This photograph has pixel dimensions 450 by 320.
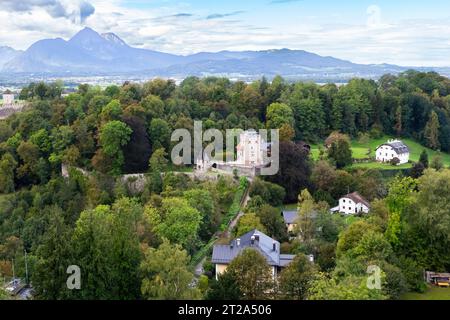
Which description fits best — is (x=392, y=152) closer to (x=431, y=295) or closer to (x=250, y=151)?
(x=250, y=151)

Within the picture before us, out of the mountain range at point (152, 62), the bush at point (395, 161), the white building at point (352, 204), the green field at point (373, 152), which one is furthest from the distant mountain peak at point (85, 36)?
the white building at point (352, 204)

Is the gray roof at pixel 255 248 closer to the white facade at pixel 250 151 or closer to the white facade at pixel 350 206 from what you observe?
the white facade at pixel 350 206

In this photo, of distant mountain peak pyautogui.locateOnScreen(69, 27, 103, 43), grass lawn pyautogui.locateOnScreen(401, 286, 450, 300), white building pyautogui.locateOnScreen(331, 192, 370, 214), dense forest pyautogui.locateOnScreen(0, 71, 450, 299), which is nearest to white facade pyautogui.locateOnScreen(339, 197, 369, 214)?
white building pyautogui.locateOnScreen(331, 192, 370, 214)

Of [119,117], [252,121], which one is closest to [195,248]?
[119,117]
